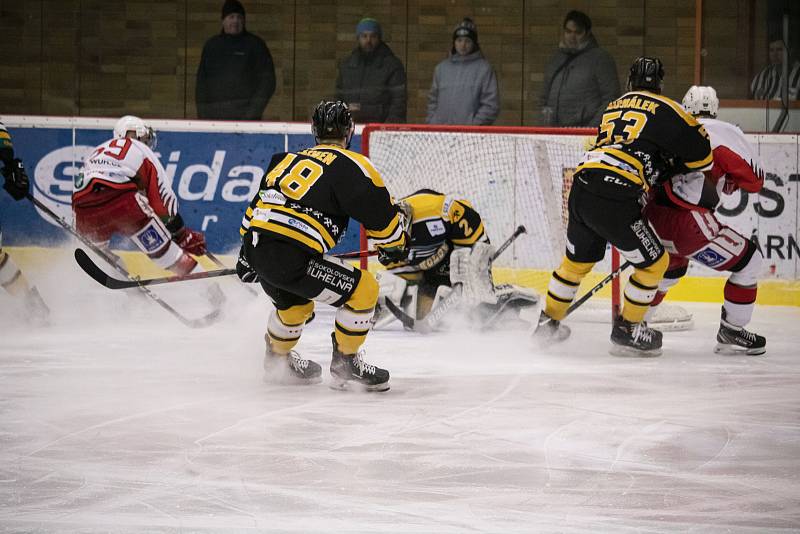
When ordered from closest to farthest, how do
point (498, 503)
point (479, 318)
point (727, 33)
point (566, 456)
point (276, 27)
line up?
point (498, 503), point (566, 456), point (479, 318), point (727, 33), point (276, 27)

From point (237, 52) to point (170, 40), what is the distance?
46cm

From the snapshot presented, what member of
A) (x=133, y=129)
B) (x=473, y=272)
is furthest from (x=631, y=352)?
(x=133, y=129)

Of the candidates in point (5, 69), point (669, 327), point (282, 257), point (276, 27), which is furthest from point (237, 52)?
point (282, 257)

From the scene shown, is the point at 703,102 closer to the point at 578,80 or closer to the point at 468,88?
the point at 578,80

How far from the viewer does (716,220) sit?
4.92 metres

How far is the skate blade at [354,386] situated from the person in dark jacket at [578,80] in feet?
10.7

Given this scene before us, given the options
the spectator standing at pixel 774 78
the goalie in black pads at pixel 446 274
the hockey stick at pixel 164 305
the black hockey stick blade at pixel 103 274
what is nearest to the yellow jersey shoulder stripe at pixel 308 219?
the black hockey stick blade at pixel 103 274

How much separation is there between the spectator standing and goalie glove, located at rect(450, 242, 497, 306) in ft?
7.20

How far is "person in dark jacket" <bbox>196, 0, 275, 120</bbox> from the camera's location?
744 centimetres

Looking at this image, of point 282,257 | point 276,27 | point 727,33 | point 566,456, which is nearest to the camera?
point 566,456

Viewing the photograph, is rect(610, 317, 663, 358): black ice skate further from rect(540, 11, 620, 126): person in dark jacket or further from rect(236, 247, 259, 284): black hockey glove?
rect(540, 11, 620, 126): person in dark jacket

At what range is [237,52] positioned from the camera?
747cm

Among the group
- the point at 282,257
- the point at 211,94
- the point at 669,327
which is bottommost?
the point at 669,327

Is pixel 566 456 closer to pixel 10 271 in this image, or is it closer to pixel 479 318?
pixel 479 318
